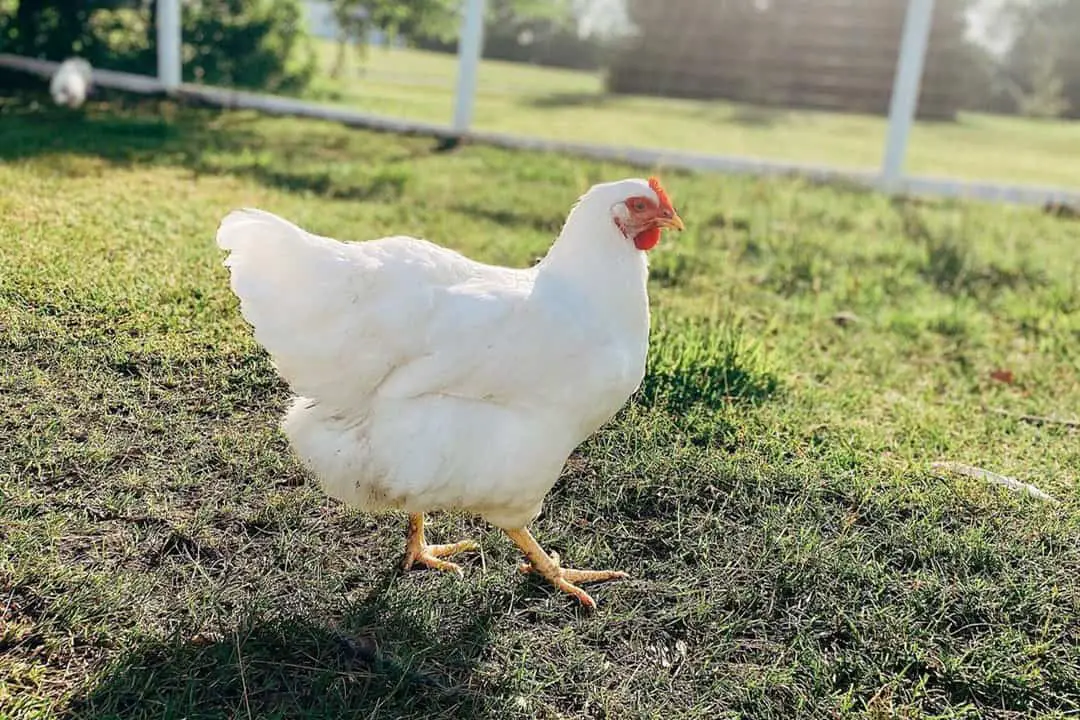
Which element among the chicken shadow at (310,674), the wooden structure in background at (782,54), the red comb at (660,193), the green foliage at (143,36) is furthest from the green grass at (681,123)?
the chicken shadow at (310,674)

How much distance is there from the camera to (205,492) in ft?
8.98

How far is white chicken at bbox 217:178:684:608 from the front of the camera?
2.18 meters

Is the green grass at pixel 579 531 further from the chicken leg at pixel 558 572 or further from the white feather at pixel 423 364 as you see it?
the white feather at pixel 423 364

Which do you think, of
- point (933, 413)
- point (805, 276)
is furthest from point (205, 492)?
point (805, 276)

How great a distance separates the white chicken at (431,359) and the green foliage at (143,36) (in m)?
8.20

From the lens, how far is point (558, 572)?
8.38 feet

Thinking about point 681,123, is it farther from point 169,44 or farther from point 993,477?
point 993,477

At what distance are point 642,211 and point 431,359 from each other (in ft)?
2.42

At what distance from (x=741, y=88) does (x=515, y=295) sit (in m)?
8.37

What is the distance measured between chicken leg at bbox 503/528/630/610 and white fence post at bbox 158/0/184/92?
821 centimetres

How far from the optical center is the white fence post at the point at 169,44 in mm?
8969

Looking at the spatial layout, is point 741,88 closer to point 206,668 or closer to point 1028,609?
point 1028,609

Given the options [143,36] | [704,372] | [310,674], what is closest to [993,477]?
[704,372]

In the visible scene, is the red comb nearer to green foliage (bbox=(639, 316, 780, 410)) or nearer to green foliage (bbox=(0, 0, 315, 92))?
green foliage (bbox=(639, 316, 780, 410))
